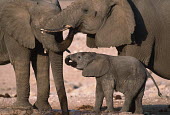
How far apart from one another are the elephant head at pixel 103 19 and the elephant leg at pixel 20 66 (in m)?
1.12

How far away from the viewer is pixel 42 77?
1293cm

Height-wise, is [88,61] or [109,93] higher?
[88,61]

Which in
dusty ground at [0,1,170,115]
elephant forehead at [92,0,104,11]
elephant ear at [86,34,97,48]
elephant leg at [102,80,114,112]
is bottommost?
dusty ground at [0,1,170,115]

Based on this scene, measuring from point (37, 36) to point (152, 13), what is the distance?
1937 mm

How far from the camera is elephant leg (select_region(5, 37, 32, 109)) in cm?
1255

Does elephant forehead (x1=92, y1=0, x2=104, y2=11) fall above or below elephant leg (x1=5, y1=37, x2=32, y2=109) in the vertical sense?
above

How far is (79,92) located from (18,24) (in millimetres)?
7128

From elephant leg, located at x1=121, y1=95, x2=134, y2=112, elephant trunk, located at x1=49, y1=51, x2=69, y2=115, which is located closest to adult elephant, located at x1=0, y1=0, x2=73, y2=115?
elephant trunk, located at x1=49, y1=51, x2=69, y2=115

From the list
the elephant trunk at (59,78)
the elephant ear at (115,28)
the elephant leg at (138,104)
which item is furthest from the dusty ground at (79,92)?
the elephant ear at (115,28)

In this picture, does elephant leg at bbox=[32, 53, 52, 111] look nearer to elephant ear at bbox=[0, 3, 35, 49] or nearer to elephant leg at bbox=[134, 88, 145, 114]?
elephant ear at bbox=[0, 3, 35, 49]

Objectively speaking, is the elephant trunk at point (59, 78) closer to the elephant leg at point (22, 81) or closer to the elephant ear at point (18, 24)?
the elephant ear at point (18, 24)

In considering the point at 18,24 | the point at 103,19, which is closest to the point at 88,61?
the point at 103,19

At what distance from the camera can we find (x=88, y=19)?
11812mm

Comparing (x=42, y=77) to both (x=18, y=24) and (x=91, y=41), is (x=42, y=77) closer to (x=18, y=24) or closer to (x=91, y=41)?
(x=18, y=24)
